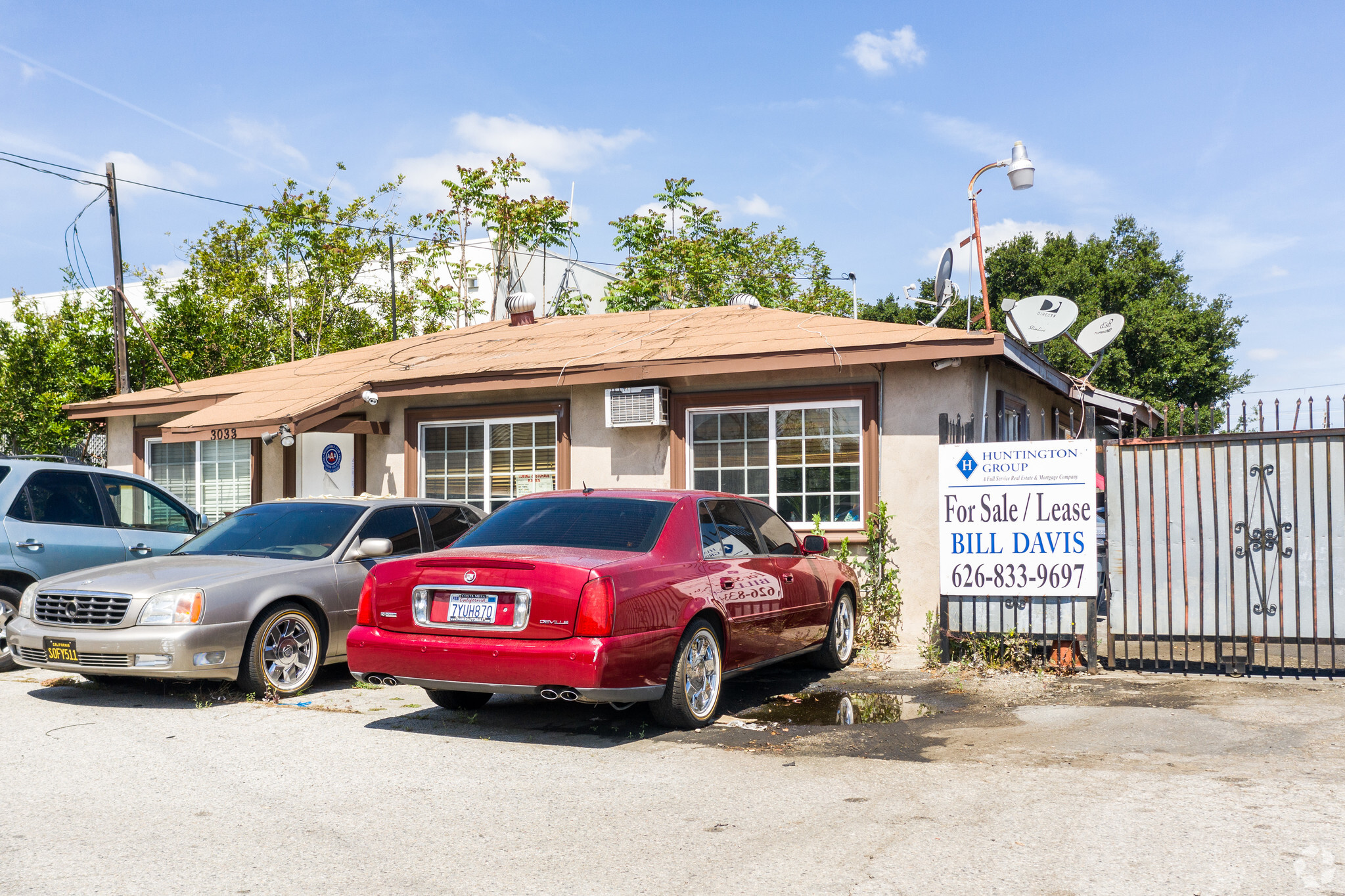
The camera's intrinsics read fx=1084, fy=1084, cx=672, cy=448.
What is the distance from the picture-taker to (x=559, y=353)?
1313 cm

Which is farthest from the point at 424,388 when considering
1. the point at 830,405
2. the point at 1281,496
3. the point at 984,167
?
the point at 1281,496

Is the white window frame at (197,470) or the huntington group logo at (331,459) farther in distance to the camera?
the white window frame at (197,470)

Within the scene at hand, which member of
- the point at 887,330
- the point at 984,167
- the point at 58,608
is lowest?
the point at 58,608

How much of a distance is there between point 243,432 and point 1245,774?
1106 cm

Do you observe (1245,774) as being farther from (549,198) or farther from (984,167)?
(549,198)

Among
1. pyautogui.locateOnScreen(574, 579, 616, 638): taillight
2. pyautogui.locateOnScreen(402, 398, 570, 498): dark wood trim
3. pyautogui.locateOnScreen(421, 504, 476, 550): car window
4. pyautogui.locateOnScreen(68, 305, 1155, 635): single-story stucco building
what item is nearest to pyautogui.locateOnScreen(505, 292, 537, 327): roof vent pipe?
pyautogui.locateOnScreen(68, 305, 1155, 635): single-story stucco building

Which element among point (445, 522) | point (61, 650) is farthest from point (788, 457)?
point (61, 650)

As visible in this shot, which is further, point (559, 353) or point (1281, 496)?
point (559, 353)

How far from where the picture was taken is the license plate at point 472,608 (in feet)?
20.2

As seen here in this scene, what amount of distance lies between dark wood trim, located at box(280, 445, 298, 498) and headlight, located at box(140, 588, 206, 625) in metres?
7.32

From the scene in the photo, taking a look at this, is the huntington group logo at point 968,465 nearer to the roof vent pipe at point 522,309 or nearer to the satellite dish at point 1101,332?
the satellite dish at point 1101,332

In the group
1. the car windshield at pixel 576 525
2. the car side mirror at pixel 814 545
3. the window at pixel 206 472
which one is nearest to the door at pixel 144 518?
the car windshield at pixel 576 525

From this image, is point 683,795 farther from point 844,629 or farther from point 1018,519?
point 1018,519

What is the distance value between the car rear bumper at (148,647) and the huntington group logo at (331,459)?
251 inches
